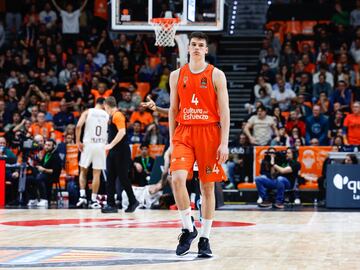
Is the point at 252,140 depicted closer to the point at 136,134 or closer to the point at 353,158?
the point at 136,134

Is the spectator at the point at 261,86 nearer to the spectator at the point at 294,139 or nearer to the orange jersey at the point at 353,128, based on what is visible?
the spectator at the point at 294,139

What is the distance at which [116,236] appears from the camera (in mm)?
10047

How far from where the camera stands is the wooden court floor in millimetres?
7438

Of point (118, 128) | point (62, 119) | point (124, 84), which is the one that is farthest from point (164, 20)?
point (124, 84)

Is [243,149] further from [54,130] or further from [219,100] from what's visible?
[219,100]

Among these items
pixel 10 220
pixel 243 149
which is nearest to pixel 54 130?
pixel 243 149

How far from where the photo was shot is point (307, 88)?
22594 millimetres

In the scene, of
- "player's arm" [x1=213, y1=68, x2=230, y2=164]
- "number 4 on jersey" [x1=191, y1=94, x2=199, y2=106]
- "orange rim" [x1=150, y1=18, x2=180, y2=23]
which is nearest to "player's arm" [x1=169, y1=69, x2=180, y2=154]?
"number 4 on jersey" [x1=191, y1=94, x2=199, y2=106]

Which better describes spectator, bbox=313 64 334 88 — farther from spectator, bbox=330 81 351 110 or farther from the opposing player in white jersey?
the opposing player in white jersey

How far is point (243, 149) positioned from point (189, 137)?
11147 millimetres

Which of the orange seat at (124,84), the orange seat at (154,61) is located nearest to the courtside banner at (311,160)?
the orange seat at (124,84)

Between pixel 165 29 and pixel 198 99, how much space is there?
754cm

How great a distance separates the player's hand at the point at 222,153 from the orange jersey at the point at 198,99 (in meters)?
0.29

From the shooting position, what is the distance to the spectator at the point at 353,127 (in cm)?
1861
